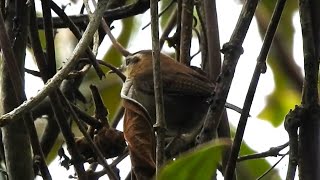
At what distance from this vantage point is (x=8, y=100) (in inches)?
46.1

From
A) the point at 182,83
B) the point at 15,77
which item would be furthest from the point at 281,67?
the point at 182,83

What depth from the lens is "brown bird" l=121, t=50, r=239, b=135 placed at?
1521 millimetres

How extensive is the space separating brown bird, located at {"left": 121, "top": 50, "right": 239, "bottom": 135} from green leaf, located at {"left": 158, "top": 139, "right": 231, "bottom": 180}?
0.89 meters

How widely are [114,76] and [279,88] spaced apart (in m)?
0.59

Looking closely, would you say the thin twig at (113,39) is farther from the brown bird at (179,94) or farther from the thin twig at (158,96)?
the thin twig at (158,96)

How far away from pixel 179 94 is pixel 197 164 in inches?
40.1

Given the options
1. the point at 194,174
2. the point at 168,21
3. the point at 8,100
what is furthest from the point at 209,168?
the point at 168,21

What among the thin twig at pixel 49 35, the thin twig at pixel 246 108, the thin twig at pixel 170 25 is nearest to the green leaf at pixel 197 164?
the thin twig at pixel 246 108

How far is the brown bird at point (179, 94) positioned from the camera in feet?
4.99

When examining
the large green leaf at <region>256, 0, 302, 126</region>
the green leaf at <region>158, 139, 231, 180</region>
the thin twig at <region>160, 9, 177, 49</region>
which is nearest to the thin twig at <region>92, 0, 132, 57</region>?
the thin twig at <region>160, 9, 177, 49</region>

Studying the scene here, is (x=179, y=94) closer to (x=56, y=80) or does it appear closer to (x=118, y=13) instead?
(x=118, y=13)

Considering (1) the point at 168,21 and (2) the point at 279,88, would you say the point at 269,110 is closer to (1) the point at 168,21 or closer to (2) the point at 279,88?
(2) the point at 279,88

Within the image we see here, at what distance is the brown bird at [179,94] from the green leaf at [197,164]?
891 mm

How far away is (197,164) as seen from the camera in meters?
0.59
